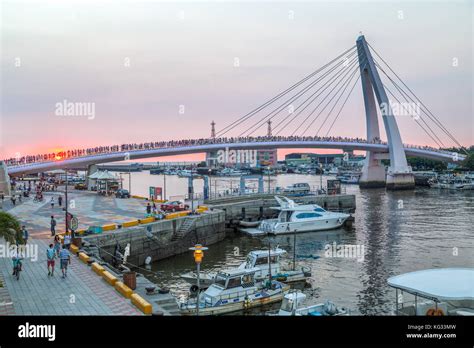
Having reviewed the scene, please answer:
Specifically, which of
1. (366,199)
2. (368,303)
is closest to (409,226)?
(368,303)

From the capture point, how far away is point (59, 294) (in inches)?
485

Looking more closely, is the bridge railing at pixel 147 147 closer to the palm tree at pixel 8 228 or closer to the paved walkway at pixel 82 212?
the paved walkway at pixel 82 212

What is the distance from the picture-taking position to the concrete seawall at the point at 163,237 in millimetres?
21531

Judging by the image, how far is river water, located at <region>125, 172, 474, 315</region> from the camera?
18.6 m

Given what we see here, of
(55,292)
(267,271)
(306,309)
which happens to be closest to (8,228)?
(55,292)

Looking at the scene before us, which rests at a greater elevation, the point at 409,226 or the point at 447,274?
the point at 447,274

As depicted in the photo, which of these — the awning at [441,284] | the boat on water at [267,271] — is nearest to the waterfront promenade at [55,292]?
the boat on water at [267,271]

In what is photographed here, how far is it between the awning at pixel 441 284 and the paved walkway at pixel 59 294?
6.29 meters

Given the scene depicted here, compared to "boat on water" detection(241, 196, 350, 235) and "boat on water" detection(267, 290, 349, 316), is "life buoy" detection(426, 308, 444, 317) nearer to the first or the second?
"boat on water" detection(267, 290, 349, 316)

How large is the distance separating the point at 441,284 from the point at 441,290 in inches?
11.7

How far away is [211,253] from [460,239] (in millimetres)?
15643
